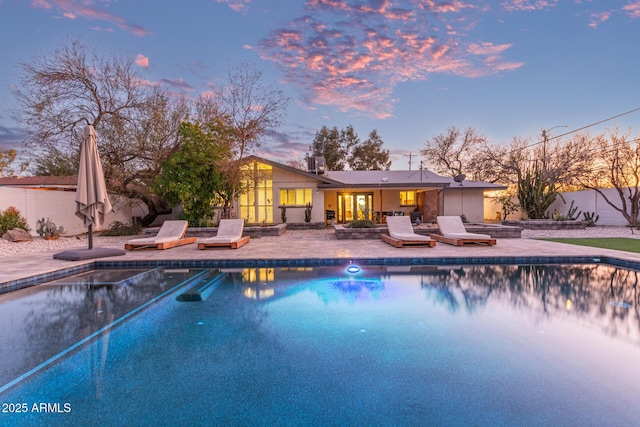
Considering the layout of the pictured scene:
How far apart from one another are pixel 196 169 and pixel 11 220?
23.9 feet

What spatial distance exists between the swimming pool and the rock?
26.6ft

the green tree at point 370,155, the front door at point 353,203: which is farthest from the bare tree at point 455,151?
the front door at point 353,203

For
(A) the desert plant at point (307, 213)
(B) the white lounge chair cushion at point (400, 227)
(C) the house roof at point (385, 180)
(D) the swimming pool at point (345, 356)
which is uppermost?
(C) the house roof at point (385, 180)

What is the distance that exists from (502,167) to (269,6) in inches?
969

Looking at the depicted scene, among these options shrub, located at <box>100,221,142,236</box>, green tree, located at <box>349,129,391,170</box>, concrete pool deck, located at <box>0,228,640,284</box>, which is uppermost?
green tree, located at <box>349,129,391,170</box>

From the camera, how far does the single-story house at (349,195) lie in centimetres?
1842

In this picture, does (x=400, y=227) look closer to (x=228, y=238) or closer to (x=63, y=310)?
(x=228, y=238)

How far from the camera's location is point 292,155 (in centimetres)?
3456

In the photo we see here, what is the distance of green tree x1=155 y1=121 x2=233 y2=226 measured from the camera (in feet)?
44.1

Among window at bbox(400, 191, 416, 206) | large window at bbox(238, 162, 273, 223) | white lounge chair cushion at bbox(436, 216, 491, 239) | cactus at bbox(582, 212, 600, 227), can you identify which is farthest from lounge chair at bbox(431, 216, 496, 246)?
cactus at bbox(582, 212, 600, 227)

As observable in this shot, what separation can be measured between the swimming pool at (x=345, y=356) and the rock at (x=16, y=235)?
320 inches

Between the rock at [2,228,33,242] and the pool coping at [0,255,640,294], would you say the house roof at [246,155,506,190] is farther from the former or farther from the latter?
the rock at [2,228,33,242]

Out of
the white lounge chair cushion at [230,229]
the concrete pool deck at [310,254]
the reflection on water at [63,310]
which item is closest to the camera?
the reflection on water at [63,310]

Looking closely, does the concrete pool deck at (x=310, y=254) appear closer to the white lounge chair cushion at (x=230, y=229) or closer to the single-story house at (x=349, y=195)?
the white lounge chair cushion at (x=230, y=229)
